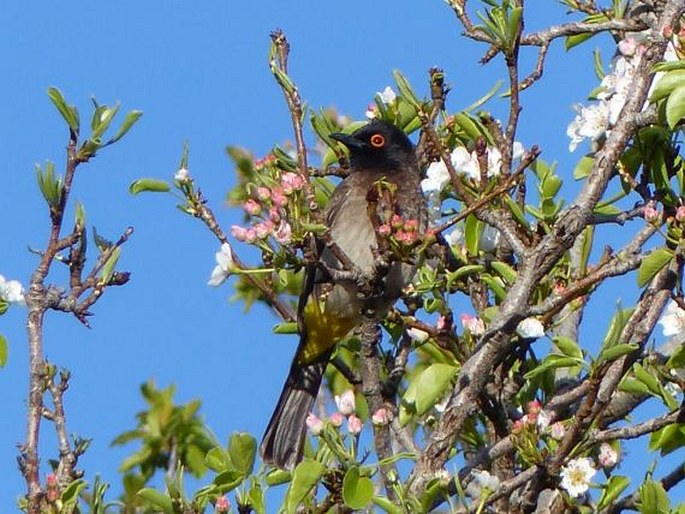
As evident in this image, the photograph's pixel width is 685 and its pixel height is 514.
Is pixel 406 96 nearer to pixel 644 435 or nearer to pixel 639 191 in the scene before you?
pixel 639 191

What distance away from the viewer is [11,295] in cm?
351

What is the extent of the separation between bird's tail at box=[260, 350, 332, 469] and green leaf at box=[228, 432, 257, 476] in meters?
1.94

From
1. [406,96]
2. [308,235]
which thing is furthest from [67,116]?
[406,96]

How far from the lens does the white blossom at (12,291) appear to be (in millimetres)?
3496

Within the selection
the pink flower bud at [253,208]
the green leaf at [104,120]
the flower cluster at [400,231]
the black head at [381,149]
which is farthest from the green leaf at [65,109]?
the black head at [381,149]

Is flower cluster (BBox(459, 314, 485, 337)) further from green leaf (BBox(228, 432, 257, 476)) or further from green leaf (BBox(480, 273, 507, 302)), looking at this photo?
green leaf (BBox(228, 432, 257, 476))

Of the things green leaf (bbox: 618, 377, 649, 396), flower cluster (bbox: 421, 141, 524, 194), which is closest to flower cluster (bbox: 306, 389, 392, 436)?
green leaf (bbox: 618, 377, 649, 396)

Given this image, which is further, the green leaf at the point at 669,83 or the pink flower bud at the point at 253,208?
the pink flower bud at the point at 253,208

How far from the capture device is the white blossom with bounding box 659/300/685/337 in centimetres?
387

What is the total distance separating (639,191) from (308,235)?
1.06 meters

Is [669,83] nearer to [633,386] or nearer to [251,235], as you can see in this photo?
[633,386]

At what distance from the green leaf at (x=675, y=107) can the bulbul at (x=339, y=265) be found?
2118 mm

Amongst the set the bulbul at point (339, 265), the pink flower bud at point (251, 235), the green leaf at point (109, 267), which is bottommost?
the pink flower bud at point (251, 235)

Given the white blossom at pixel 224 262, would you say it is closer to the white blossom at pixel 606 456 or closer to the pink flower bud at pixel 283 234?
the pink flower bud at pixel 283 234
